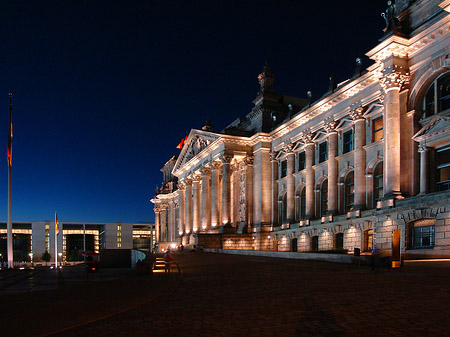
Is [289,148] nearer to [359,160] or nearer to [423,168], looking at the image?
[359,160]

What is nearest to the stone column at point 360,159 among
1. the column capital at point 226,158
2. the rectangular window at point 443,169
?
the rectangular window at point 443,169

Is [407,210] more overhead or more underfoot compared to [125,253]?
more overhead

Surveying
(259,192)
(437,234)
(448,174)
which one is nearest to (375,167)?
(448,174)

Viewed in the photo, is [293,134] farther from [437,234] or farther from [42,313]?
[42,313]

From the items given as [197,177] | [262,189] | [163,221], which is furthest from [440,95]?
[163,221]

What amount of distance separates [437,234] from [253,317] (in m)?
21.8

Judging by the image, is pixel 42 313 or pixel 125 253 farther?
pixel 125 253

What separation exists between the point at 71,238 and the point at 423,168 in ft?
497

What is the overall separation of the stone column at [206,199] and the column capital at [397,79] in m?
38.1

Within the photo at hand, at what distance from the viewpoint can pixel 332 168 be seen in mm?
45781

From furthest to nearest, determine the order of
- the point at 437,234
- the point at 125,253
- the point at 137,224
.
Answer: the point at 137,224
the point at 125,253
the point at 437,234

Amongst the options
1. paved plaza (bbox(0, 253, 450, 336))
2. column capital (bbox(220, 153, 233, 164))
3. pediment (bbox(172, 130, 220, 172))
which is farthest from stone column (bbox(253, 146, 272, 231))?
paved plaza (bbox(0, 253, 450, 336))

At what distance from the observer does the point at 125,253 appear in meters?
75.6

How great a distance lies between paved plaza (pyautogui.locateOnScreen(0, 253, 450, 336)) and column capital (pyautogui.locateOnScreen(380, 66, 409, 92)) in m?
19.5
